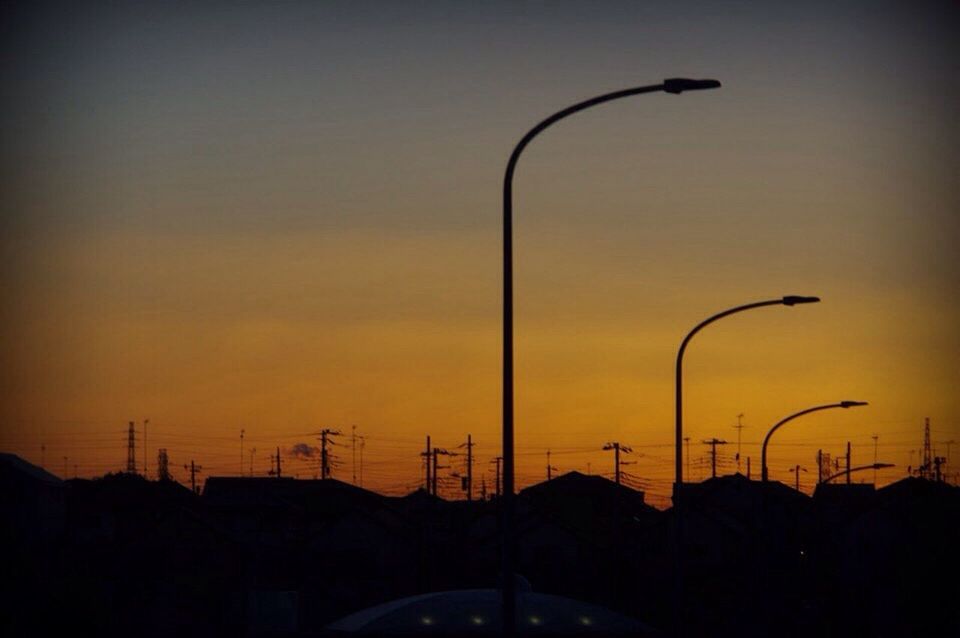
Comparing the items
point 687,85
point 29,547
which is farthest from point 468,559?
point 687,85

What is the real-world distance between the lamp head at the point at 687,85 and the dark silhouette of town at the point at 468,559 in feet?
97.2

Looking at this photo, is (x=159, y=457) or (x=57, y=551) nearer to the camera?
(x=57, y=551)

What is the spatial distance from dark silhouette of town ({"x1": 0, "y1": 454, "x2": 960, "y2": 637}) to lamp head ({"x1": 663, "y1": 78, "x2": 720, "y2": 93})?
97.2 feet

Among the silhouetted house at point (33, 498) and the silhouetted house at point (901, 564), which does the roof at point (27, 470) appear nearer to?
→ the silhouetted house at point (33, 498)

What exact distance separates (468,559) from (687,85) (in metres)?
61.2

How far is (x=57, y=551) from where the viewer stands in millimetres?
65750

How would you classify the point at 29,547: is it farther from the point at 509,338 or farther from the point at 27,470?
the point at 509,338

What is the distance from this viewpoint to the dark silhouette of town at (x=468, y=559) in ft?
197

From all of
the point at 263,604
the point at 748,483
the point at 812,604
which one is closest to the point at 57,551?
the point at 263,604

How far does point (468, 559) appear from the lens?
78.3 meters

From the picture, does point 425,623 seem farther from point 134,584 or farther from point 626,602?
point 626,602

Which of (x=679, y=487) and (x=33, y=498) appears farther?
(x=33, y=498)

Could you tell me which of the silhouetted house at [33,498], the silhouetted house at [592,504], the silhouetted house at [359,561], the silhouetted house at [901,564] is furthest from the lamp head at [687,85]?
the silhouetted house at [592,504]

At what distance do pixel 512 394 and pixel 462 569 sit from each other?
58726 millimetres
